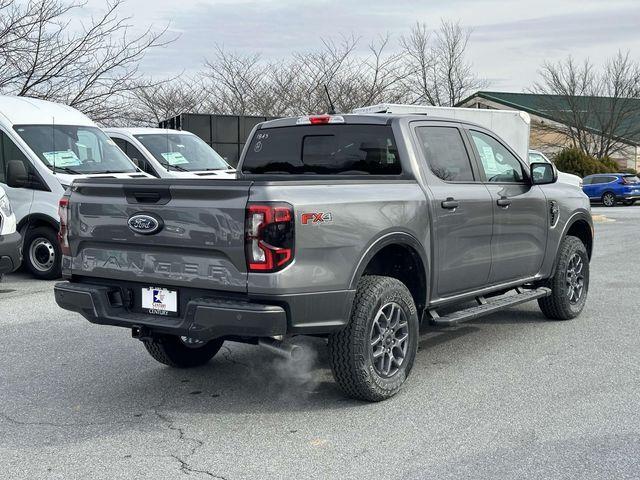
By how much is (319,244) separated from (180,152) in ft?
32.8

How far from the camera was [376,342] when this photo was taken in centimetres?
520

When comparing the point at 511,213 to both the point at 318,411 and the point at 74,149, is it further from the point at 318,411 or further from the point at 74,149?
the point at 74,149

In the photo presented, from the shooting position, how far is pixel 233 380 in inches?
231

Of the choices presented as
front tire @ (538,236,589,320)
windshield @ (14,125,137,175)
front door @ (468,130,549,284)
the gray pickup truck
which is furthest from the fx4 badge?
windshield @ (14,125,137,175)

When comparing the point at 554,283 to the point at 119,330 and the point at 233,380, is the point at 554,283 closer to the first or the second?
the point at 233,380

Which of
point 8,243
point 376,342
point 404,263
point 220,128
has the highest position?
point 220,128

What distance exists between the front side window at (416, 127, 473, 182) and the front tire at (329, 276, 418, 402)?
1141mm

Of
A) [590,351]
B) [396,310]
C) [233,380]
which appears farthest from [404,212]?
[590,351]

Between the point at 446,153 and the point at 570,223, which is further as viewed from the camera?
the point at 570,223

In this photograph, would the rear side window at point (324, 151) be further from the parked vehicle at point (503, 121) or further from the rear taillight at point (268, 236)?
the parked vehicle at point (503, 121)

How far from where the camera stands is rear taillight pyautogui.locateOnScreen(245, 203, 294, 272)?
4555mm

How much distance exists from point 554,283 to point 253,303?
3.87 meters

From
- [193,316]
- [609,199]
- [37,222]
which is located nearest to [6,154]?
[37,222]

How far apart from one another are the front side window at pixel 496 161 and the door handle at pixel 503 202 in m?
0.18
